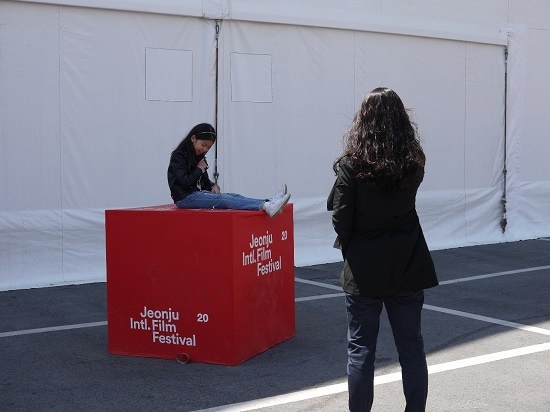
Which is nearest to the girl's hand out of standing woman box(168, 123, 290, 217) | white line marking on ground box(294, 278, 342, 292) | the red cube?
standing woman box(168, 123, 290, 217)

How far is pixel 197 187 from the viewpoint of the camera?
21.6 ft

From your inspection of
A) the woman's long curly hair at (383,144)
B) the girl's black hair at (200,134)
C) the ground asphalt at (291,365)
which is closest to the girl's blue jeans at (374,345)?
the woman's long curly hair at (383,144)

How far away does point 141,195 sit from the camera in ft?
31.4

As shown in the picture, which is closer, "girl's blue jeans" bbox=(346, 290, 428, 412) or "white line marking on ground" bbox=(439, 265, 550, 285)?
"girl's blue jeans" bbox=(346, 290, 428, 412)

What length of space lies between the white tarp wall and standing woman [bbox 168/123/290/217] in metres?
2.99

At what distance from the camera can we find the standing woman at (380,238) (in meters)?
4.15

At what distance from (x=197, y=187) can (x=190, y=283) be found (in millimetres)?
911

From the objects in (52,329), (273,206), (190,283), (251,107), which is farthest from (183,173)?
(251,107)

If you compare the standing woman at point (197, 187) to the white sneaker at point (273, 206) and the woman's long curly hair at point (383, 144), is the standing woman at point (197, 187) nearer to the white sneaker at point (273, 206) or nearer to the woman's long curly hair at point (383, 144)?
the white sneaker at point (273, 206)

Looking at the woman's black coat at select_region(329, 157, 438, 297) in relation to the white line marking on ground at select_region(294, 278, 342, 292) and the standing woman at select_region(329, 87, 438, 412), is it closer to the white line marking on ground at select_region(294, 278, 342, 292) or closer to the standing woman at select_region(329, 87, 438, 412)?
the standing woman at select_region(329, 87, 438, 412)

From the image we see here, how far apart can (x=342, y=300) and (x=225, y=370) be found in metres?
2.79

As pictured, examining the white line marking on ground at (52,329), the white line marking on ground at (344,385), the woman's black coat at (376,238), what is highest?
the woman's black coat at (376,238)

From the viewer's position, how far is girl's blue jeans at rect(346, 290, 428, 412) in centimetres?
424

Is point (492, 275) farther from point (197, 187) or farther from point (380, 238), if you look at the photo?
point (380, 238)
